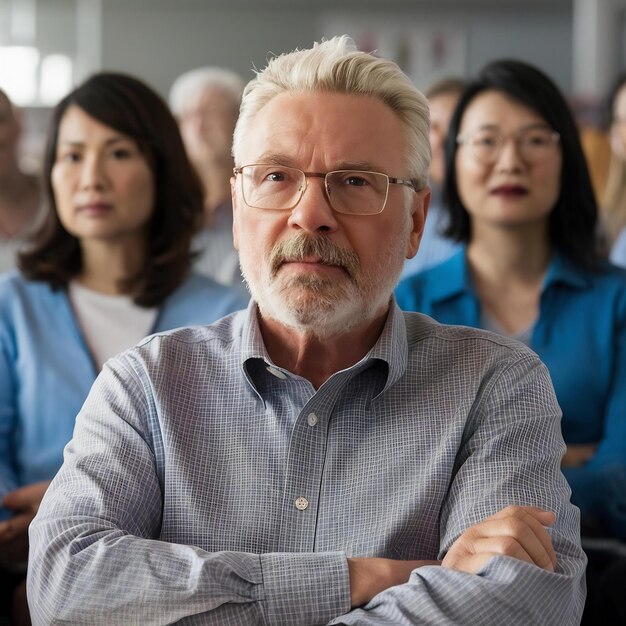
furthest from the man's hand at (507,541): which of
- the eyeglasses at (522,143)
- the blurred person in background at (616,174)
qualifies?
the blurred person in background at (616,174)

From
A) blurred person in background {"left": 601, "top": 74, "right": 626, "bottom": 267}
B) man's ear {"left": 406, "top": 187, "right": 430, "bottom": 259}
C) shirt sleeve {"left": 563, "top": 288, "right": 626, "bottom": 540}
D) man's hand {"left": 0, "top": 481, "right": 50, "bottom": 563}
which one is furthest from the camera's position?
blurred person in background {"left": 601, "top": 74, "right": 626, "bottom": 267}

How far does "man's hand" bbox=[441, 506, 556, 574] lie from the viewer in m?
1.29

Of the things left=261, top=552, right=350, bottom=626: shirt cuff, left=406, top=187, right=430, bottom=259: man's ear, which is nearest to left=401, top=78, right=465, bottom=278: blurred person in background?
left=406, top=187, right=430, bottom=259: man's ear

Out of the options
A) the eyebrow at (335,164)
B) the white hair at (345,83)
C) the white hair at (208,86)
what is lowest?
the eyebrow at (335,164)

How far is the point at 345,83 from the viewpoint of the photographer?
1.54 metres

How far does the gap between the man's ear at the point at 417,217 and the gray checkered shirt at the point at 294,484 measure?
4.6 inches

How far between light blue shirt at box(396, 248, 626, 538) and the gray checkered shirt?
32.1 inches

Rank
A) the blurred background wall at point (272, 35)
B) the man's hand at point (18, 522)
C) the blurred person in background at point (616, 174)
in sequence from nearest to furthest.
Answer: the man's hand at point (18, 522) < the blurred person in background at point (616, 174) < the blurred background wall at point (272, 35)

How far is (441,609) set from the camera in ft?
4.14

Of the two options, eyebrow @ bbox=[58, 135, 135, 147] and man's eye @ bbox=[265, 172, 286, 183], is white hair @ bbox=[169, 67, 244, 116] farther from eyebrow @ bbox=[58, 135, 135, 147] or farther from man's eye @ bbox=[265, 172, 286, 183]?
man's eye @ bbox=[265, 172, 286, 183]

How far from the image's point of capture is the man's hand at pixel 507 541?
1.29 meters

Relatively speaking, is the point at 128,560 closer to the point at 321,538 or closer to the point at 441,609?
the point at 321,538

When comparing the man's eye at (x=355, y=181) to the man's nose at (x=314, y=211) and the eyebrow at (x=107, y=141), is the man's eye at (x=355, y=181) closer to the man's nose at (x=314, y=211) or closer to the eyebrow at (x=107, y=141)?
the man's nose at (x=314, y=211)

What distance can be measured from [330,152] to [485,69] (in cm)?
126
